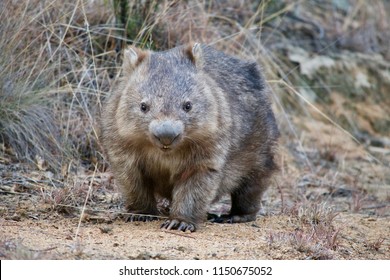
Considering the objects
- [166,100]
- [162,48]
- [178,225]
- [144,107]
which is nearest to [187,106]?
[166,100]

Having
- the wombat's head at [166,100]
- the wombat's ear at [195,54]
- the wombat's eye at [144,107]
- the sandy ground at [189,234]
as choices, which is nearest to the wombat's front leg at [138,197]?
the sandy ground at [189,234]

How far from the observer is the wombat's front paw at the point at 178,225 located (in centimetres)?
609

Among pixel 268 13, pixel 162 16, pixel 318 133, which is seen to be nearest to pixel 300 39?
pixel 268 13

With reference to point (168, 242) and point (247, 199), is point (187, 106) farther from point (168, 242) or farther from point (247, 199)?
point (247, 199)

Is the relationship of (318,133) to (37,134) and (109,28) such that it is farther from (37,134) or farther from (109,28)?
(37,134)

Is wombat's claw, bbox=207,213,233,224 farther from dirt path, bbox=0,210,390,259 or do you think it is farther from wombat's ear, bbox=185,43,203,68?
wombat's ear, bbox=185,43,203,68

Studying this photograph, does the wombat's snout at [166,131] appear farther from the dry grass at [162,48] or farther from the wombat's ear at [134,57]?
the dry grass at [162,48]

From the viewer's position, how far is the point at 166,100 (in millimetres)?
5840

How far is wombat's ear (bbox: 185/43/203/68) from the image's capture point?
20.9 ft

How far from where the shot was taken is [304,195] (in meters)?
8.55

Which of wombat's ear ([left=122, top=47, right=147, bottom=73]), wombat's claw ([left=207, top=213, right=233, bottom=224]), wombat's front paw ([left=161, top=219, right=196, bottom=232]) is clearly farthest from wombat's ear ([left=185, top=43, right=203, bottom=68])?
wombat's claw ([left=207, top=213, right=233, bottom=224])

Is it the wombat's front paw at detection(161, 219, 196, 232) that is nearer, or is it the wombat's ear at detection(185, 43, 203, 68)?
the wombat's front paw at detection(161, 219, 196, 232)

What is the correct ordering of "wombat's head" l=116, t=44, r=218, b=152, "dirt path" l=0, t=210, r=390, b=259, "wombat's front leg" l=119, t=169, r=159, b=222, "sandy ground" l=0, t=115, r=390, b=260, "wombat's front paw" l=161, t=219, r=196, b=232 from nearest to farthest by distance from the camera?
"dirt path" l=0, t=210, r=390, b=259 < "sandy ground" l=0, t=115, r=390, b=260 < "wombat's head" l=116, t=44, r=218, b=152 < "wombat's front paw" l=161, t=219, r=196, b=232 < "wombat's front leg" l=119, t=169, r=159, b=222

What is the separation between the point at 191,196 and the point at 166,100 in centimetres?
82
